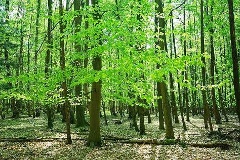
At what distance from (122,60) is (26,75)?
6.38m

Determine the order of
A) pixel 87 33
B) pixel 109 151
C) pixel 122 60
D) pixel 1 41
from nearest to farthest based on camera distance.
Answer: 1. pixel 122 60
2. pixel 87 33
3. pixel 109 151
4. pixel 1 41

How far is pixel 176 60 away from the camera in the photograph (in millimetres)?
14422

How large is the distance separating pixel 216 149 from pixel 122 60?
741 cm

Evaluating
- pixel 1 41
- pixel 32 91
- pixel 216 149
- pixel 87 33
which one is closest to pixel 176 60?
pixel 87 33

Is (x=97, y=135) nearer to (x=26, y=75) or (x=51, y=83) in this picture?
(x=51, y=83)

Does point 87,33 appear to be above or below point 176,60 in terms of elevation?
above

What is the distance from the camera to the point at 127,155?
15.7 meters

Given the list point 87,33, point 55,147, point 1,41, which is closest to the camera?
point 87,33

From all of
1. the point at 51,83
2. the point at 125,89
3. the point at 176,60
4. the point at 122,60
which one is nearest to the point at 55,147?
the point at 51,83

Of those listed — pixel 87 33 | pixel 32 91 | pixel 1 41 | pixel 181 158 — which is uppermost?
pixel 1 41

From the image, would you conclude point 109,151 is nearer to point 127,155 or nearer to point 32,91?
point 127,155

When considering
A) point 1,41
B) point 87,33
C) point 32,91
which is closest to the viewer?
point 87,33

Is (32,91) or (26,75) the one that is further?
(32,91)

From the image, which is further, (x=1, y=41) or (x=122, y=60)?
(x=1, y=41)
